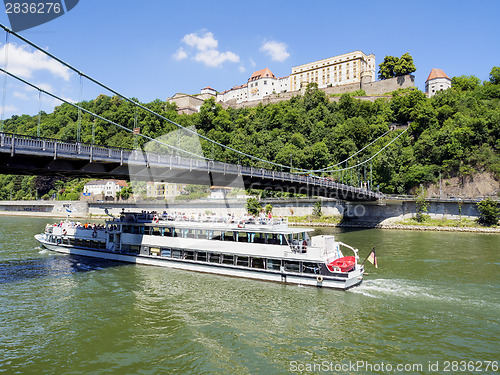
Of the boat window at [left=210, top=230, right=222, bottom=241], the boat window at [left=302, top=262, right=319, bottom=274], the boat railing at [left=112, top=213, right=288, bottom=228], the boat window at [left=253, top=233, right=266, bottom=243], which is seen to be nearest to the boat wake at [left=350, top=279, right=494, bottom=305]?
the boat window at [left=302, top=262, right=319, bottom=274]

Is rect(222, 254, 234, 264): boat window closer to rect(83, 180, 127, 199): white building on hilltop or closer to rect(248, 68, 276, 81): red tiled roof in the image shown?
rect(83, 180, 127, 199): white building on hilltop

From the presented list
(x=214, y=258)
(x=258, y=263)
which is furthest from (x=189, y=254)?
(x=258, y=263)

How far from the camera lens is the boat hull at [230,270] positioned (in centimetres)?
1938

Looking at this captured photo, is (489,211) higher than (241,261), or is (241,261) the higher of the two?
(489,211)

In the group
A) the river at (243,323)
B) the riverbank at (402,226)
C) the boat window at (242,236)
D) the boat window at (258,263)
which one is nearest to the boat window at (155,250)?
the river at (243,323)

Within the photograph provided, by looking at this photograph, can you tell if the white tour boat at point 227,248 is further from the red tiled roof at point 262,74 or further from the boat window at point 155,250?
the red tiled roof at point 262,74

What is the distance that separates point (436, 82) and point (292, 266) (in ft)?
342

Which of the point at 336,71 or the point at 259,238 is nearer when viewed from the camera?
the point at 259,238

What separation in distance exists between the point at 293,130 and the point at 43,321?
9080cm

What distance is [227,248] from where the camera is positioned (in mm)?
22844

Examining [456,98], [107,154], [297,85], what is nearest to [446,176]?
[456,98]

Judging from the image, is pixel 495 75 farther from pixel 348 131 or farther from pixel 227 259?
pixel 227 259

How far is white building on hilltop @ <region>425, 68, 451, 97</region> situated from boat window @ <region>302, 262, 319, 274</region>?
101 metres

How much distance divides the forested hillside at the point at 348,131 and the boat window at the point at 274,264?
23579 millimetres
